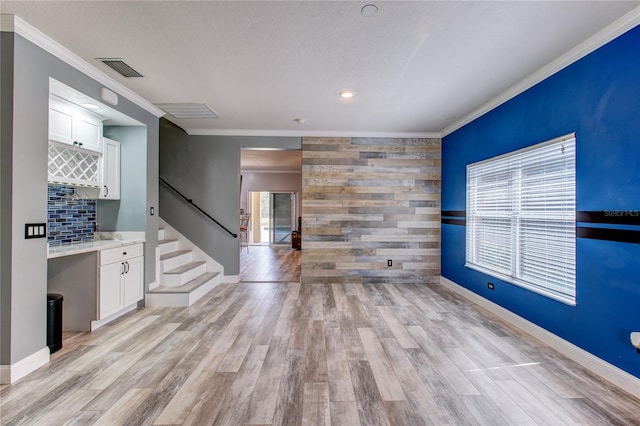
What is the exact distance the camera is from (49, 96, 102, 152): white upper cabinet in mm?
2873

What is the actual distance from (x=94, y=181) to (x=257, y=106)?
2.18 metres

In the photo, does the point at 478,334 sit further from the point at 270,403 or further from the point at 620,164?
the point at 270,403

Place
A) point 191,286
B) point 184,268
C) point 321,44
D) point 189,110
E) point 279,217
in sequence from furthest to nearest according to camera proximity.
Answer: point 279,217 < point 184,268 < point 191,286 < point 189,110 < point 321,44

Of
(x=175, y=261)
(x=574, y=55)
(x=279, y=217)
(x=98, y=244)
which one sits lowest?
(x=175, y=261)

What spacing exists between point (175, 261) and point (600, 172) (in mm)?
5173

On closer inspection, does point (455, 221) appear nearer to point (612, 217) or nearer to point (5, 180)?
point (612, 217)

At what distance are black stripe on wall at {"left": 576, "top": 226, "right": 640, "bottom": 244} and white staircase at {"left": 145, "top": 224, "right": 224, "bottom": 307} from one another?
4323mm

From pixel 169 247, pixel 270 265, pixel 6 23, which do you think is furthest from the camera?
pixel 270 265

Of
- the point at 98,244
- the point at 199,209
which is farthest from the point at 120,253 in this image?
→ the point at 199,209

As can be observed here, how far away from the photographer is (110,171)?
3684mm

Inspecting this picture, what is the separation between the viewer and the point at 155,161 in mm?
4113

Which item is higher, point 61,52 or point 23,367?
point 61,52

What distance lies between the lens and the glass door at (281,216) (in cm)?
1080

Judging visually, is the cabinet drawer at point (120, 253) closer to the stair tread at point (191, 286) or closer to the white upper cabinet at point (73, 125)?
the stair tread at point (191, 286)
